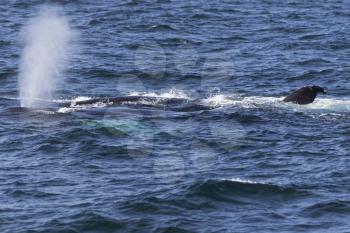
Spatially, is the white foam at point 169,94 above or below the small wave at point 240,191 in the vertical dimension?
above

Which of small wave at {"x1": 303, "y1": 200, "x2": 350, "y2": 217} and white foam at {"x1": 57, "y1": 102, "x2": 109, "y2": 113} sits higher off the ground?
white foam at {"x1": 57, "y1": 102, "x2": 109, "y2": 113}

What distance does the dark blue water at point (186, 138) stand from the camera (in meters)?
17.0

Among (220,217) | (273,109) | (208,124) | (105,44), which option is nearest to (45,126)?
(208,124)

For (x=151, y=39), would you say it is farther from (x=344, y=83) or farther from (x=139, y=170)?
(x=139, y=170)

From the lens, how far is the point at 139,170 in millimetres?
19828

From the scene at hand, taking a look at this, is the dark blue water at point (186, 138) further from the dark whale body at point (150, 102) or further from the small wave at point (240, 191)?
the dark whale body at point (150, 102)

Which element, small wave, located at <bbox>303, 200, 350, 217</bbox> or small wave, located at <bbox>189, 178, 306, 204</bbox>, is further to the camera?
small wave, located at <bbox>189, 178, 306, 204</bbox>

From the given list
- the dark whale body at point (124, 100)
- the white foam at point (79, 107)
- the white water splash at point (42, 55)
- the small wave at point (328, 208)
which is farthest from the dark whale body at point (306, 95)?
the small wave at point (328, 208)

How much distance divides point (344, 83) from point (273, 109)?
18.3 feet

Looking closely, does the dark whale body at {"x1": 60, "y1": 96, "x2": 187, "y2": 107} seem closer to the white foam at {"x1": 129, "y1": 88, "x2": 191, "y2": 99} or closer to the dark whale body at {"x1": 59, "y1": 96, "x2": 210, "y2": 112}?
the dark whale body at {"x1": 59, "y1": 96, "x2": 210, "y2": 112}

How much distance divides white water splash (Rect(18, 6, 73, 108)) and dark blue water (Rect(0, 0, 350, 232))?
0.51 meters

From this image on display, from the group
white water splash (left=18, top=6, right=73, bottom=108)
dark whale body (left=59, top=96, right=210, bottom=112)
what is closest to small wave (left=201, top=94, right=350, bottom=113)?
dark whale body (left=59, top=96, right=210, bottom=112)

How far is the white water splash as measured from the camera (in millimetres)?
30312

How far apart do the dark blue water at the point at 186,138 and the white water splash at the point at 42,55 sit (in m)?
0.51
